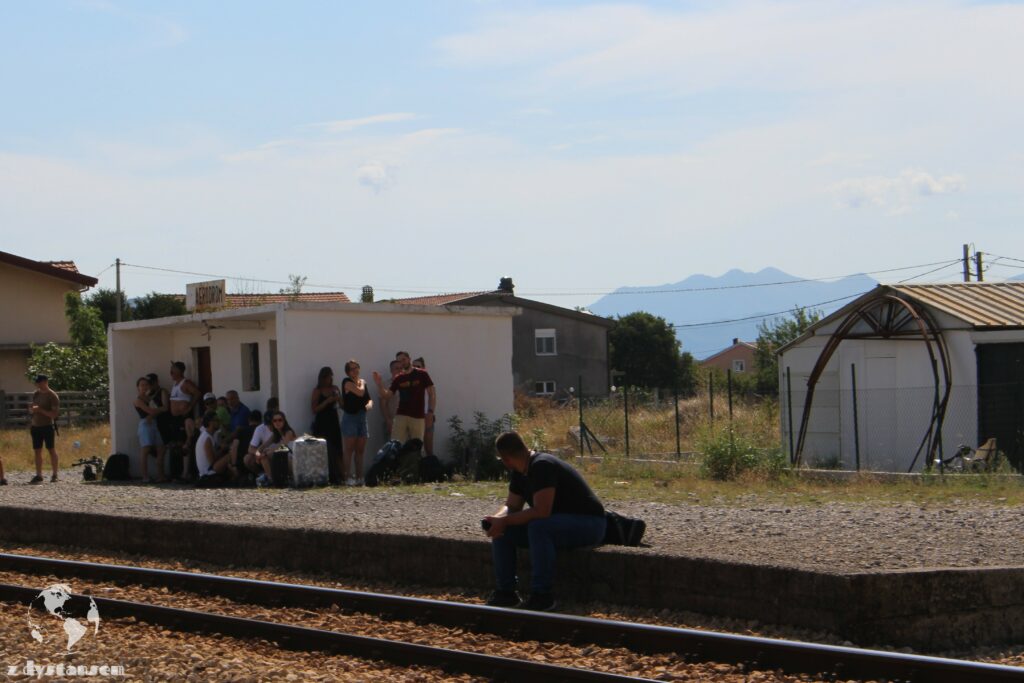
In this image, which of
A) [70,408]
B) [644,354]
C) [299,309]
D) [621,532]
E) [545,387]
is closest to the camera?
[621,532]

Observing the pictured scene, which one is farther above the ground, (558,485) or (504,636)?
(558,485)

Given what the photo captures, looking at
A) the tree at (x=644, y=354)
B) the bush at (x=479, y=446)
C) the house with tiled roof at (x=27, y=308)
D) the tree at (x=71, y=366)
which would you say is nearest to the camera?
the bush at (x=479, y=446)

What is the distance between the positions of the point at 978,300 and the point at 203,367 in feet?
45.2

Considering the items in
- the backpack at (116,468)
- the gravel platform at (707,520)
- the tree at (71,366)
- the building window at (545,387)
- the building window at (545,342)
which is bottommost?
the gravel platform at (707,520)

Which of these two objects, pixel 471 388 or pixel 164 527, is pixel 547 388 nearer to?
pixel 471 388

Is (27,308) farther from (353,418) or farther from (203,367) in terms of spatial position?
(353,418)

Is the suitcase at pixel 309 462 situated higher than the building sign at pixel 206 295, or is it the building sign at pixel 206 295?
the building sign at pixel 206 295

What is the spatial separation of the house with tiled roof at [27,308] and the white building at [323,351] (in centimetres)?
2233

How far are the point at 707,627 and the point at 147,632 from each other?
13.1ft

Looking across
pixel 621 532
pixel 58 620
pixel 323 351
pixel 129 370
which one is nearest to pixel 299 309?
pixel 323 351

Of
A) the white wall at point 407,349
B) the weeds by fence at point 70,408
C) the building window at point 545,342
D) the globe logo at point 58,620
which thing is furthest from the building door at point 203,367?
the building window at point 545,342

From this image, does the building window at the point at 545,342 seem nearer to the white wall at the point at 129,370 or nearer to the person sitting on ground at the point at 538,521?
the white wall at the point at 129,370

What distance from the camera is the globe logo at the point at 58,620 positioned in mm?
9000

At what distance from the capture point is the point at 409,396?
1864cm
